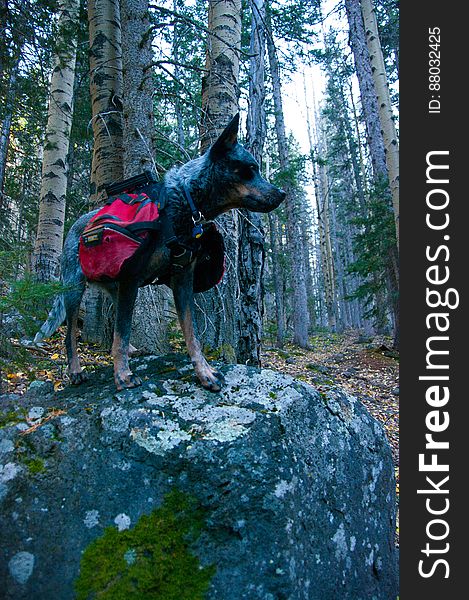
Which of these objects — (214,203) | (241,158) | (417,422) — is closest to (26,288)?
(214,203)

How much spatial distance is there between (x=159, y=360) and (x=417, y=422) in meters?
1.94

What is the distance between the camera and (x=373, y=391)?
8945 millimetres

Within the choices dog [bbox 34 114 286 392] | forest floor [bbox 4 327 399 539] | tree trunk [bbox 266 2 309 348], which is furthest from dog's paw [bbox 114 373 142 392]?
tree trunk [bbox 266 2 309 348]

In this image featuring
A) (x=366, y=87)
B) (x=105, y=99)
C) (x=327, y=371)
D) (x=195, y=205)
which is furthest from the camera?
(x=366, y=87)

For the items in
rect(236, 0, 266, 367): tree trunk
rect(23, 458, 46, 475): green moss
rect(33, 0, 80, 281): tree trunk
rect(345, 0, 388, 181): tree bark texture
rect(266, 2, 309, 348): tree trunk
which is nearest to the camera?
rect(23, 458, 46, 475): green moss

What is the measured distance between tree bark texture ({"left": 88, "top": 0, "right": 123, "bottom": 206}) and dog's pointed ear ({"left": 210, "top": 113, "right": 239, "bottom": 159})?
3.12 m

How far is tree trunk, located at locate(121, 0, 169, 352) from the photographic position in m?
4.11

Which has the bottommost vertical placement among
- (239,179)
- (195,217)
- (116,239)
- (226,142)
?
(116,239)

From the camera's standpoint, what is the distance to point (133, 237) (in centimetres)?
257

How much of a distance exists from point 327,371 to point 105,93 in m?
8.24

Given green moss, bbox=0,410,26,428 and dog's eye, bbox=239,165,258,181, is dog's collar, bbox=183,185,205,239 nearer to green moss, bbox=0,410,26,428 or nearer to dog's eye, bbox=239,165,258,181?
dog's eye, bbox=239,165,258,181

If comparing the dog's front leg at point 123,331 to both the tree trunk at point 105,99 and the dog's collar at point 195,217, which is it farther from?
the tree trunk at point 105,99

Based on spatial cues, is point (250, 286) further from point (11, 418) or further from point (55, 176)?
point (55, 176)

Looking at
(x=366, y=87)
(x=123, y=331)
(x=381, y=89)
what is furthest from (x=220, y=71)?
(x=366, y=87)
